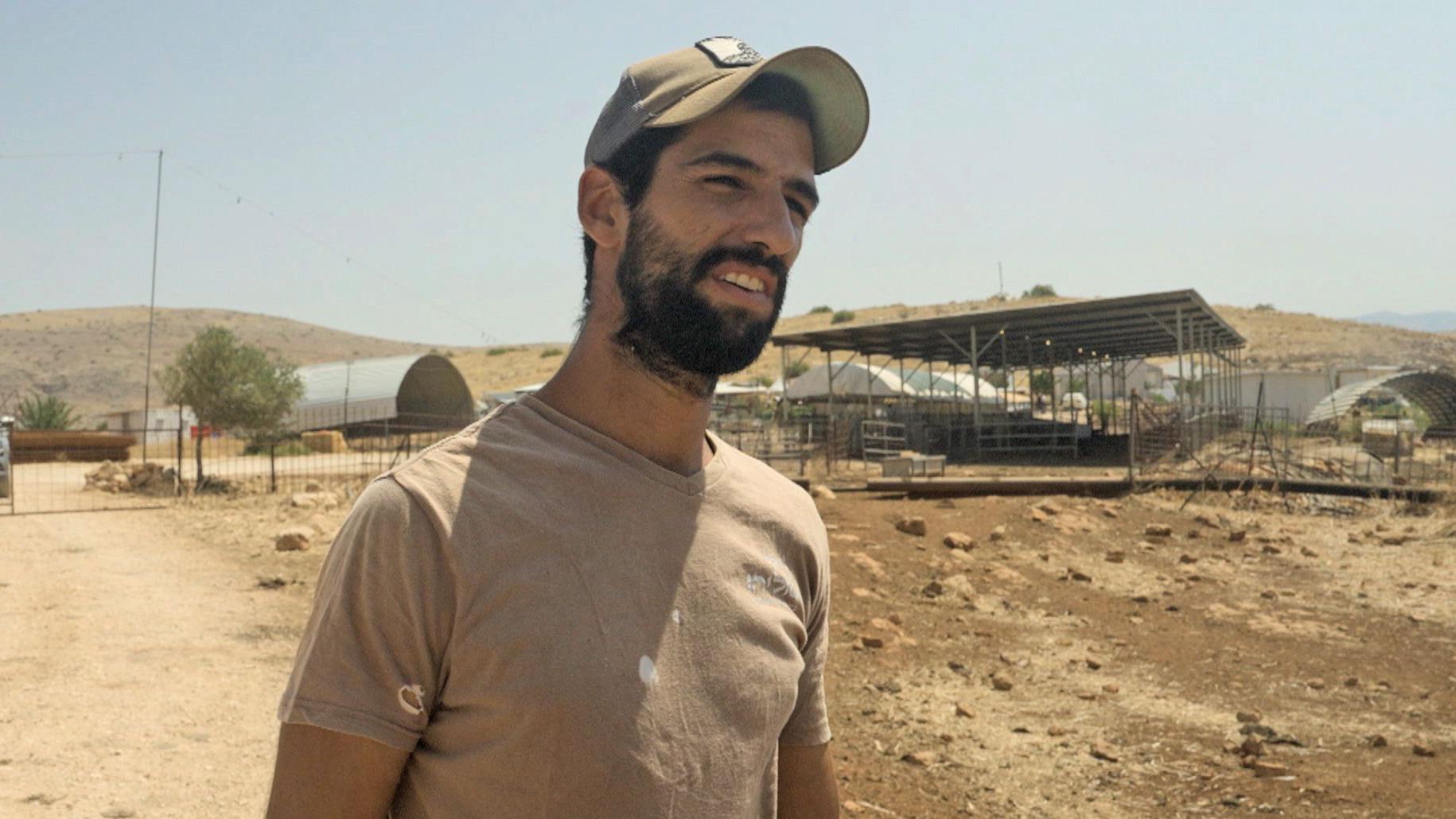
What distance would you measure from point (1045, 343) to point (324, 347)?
333ft

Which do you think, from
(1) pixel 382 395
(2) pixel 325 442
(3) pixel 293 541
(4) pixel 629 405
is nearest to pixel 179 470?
(3) pixel 293 541

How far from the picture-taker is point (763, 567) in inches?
70.3

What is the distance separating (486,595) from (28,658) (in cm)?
793

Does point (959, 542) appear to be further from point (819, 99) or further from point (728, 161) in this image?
point (728, 161)

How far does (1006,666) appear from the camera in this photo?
8.23 meters

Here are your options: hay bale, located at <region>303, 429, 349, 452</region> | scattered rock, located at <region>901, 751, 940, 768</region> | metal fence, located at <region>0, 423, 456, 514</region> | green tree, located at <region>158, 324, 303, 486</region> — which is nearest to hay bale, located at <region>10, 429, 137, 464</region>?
metal fence, located at <region>0, 423, 456, 514</region>

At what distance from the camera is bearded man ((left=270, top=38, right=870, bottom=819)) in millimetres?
1444

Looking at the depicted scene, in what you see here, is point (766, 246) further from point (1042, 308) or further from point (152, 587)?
point (1042, 308)

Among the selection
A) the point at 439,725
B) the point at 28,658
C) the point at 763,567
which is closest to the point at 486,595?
the point at 439,725

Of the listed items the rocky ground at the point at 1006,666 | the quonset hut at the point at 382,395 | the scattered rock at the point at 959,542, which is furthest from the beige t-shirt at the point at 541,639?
the quonset hut at the point at 382,395

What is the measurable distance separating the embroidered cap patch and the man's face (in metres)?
0.07

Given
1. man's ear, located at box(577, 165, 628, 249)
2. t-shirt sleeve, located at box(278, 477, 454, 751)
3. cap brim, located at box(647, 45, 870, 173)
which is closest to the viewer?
t-shirt sleeve, located at box(278, 477, 454, 751)

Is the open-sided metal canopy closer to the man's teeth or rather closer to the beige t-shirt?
the man's teeth

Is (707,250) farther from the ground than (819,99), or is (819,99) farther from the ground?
(819,99)
